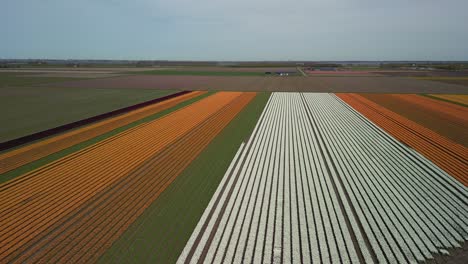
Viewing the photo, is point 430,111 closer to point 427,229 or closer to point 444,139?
point 444,139

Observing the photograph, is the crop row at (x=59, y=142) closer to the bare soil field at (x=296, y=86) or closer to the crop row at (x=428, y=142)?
the crop row at (x=428, y=142)

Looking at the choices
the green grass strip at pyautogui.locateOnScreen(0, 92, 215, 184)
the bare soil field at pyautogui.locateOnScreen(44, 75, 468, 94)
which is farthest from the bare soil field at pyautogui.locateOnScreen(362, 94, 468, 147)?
the green grass strip at pyautogui.locateOnScreen(0, 92, 215, 184)

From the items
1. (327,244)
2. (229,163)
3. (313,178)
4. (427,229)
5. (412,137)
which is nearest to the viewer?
(327,244)

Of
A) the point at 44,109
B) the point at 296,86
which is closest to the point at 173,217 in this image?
the point at 44,109

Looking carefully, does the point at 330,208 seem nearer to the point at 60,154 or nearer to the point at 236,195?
the point at 236,195

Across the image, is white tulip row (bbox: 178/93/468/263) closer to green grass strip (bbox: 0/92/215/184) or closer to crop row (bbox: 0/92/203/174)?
green grass strip (bbox: 0/92/215/184)

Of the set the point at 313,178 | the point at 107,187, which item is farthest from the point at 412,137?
the point at 107,187
